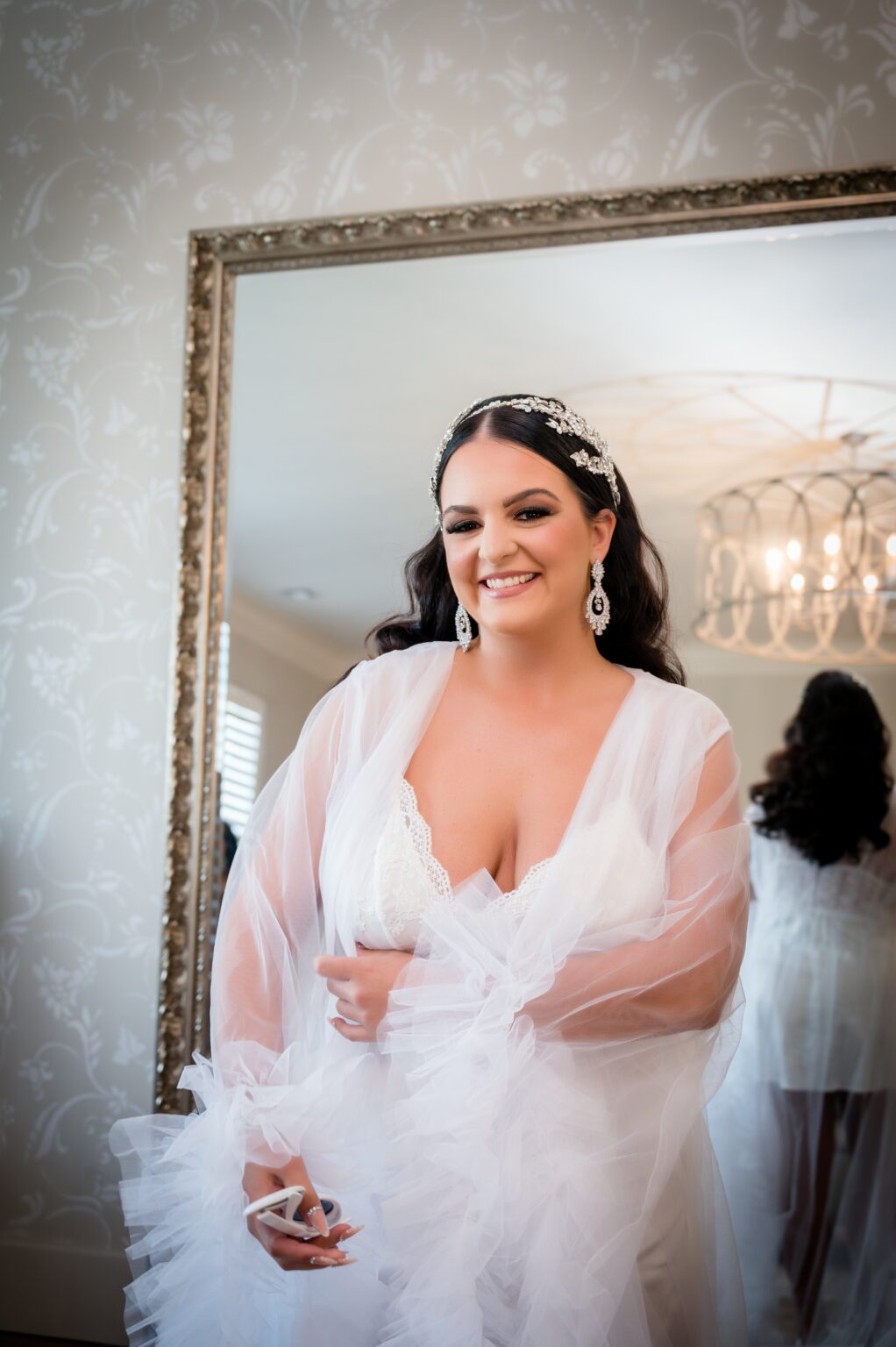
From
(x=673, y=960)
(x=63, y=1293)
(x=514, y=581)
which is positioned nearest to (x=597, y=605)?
(x=514, y=581)

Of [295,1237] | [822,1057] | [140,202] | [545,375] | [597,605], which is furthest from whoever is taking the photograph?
[140,202]

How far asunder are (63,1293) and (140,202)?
2.12 meters

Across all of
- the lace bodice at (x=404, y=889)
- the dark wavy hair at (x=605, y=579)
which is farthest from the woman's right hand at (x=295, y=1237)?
the dark wavy hair at (x=605, y=579)

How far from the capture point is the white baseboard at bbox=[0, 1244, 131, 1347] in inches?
87.6

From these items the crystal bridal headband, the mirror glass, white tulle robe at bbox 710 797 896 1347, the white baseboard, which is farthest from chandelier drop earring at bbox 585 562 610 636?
the white baseboard

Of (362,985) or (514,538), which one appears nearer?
(362,985)

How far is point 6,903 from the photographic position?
7.73 ft

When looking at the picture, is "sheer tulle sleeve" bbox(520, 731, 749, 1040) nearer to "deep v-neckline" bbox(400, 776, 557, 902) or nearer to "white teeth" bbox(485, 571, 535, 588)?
"deep v-neckline" bbox(400, 776, 557, 902)

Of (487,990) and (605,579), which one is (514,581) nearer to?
(605,579)

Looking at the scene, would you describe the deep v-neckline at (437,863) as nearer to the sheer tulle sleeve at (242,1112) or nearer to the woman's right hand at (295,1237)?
the sheer tulle sleeve at (242,1112)

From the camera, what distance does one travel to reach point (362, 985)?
4.56ft

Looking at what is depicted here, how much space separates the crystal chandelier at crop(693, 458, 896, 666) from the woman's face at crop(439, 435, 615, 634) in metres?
0.53

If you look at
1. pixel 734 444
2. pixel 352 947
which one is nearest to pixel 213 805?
pixel 352 947

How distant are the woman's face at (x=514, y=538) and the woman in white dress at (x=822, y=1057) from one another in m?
0.66
